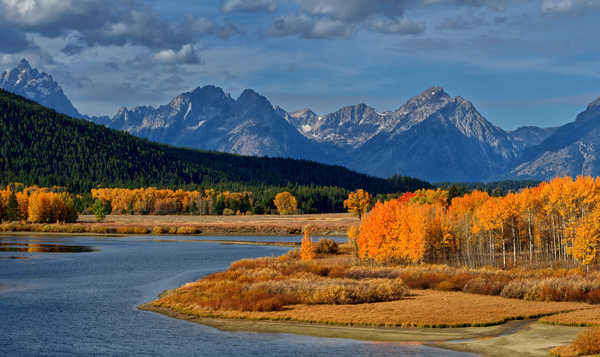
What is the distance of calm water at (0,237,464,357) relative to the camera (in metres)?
40.9

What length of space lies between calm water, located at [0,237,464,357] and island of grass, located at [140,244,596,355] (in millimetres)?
2930

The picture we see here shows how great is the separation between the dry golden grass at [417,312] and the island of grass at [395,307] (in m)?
0.08

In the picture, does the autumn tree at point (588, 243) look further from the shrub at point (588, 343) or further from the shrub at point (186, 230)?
the shrub at point (186, 230)

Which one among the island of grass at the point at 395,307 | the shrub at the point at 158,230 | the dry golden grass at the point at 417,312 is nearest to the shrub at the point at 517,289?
the island of grass at the point at 395,307

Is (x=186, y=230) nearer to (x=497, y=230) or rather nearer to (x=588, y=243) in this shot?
(x=497, y=230)

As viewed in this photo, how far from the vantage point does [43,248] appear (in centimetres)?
12381

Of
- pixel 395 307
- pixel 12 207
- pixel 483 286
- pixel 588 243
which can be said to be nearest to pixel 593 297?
pixel 483 286

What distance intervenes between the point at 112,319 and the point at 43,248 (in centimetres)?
8070

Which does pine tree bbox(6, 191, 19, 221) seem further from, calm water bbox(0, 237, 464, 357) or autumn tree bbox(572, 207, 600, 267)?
autumn tree bbox(572, 207, 600, 267)

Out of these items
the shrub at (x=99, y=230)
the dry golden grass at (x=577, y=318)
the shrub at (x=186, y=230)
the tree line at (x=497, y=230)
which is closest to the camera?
the dry golden grass at (x=577, y=318)

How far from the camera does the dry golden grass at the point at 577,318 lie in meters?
46.1

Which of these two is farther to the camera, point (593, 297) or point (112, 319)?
point (593, 297)

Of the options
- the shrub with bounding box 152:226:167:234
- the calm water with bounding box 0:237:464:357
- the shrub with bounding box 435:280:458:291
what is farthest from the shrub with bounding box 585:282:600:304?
the shrub with bounding box 152:226:167:234

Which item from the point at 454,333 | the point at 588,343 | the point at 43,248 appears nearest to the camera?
the point at 588,343
